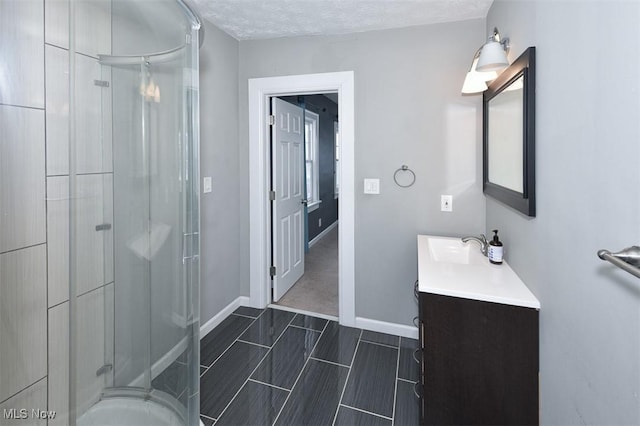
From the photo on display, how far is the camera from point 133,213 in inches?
47.9

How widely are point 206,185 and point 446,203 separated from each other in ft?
5.97

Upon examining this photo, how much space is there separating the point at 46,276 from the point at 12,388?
1.33 feet

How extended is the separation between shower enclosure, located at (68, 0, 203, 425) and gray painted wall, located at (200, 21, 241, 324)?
109 centimetres

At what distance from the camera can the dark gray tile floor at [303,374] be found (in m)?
1.70

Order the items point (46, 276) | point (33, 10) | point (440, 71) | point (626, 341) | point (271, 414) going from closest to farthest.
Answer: point (626, 341)
point (33, 10)
point (46, 276)
point (271, 414)
point (440, 71)

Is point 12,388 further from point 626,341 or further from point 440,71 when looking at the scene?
point 440,71

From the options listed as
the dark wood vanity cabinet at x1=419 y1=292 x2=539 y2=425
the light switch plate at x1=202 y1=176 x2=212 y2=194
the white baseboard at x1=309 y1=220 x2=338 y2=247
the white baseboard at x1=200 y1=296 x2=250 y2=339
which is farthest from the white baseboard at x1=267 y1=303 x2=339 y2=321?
A: the white baseboard at x1=309 y1=220 x2=338 y2=247

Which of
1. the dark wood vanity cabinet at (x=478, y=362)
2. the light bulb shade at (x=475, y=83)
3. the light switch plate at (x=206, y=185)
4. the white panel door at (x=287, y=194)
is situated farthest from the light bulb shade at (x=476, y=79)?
the light switch plate at (x=206, y=185)

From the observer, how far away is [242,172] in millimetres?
2885

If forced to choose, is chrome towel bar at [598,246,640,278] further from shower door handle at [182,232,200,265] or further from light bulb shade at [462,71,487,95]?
light bulb shade at [462,71,487,95]

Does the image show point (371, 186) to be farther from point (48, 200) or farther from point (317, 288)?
point (48, 200)

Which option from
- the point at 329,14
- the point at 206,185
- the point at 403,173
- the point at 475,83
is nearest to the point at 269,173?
the point at 206,185

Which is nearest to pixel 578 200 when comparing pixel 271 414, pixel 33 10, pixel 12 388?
pixel 271 414

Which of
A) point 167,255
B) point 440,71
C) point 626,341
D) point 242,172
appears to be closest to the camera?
point 626,341
